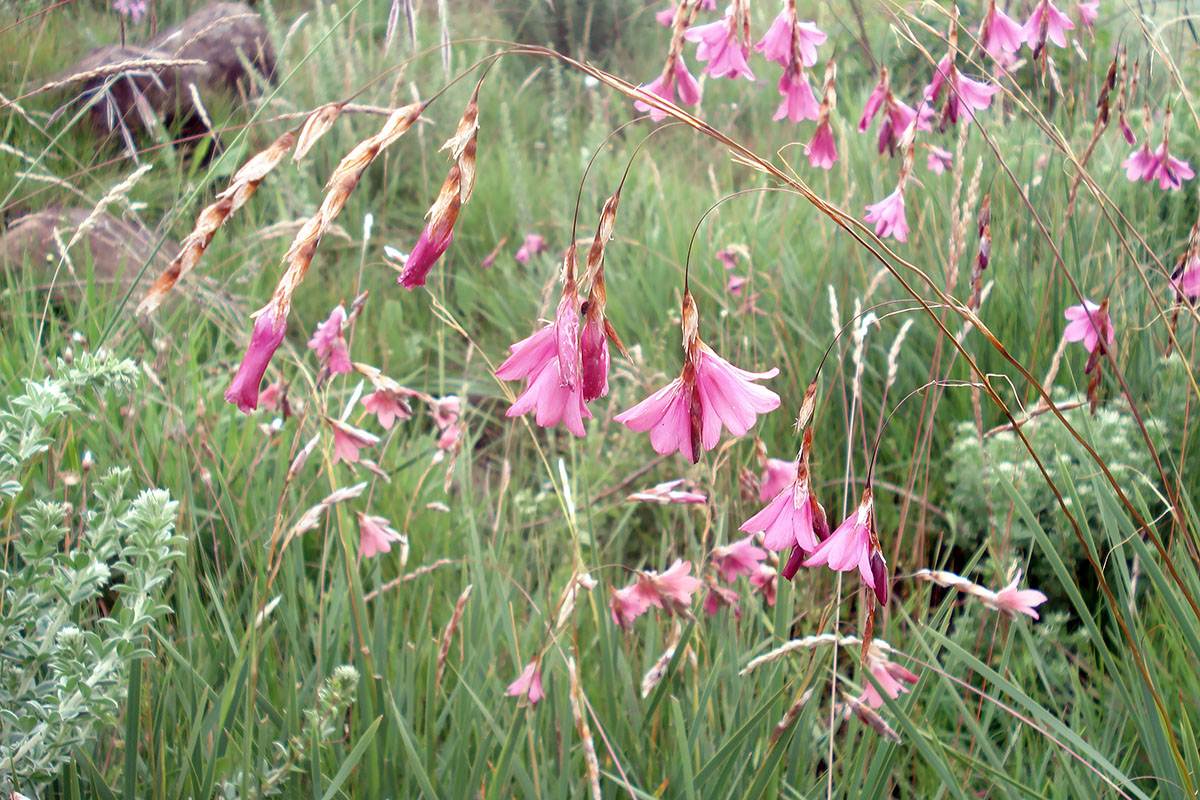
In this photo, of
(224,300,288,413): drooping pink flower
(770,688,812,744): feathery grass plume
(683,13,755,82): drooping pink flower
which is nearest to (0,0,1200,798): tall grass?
(770,688,812,744): feathery grass plume

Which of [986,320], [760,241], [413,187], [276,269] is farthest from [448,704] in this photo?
[413,187]

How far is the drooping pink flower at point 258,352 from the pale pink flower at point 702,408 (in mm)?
305

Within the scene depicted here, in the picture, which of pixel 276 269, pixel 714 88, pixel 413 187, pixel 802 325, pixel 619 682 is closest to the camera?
pixel 619 682

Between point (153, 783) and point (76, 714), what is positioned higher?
point (76, 714)

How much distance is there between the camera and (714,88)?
5875mm

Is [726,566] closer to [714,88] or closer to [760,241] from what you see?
[760,241]

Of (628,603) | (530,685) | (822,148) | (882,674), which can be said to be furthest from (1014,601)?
(822,148)

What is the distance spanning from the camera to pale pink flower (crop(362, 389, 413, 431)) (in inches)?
55.6

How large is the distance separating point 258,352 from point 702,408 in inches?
16.1

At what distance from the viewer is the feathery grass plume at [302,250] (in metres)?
0.57

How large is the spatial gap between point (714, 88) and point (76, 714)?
586cm

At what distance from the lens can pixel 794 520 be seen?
807mm

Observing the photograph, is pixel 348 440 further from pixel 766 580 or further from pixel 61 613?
pixel 766 580

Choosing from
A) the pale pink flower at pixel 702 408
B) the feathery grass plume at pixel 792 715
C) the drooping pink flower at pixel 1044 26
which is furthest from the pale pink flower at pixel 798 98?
the feathery grass plume at pixel 792 715
